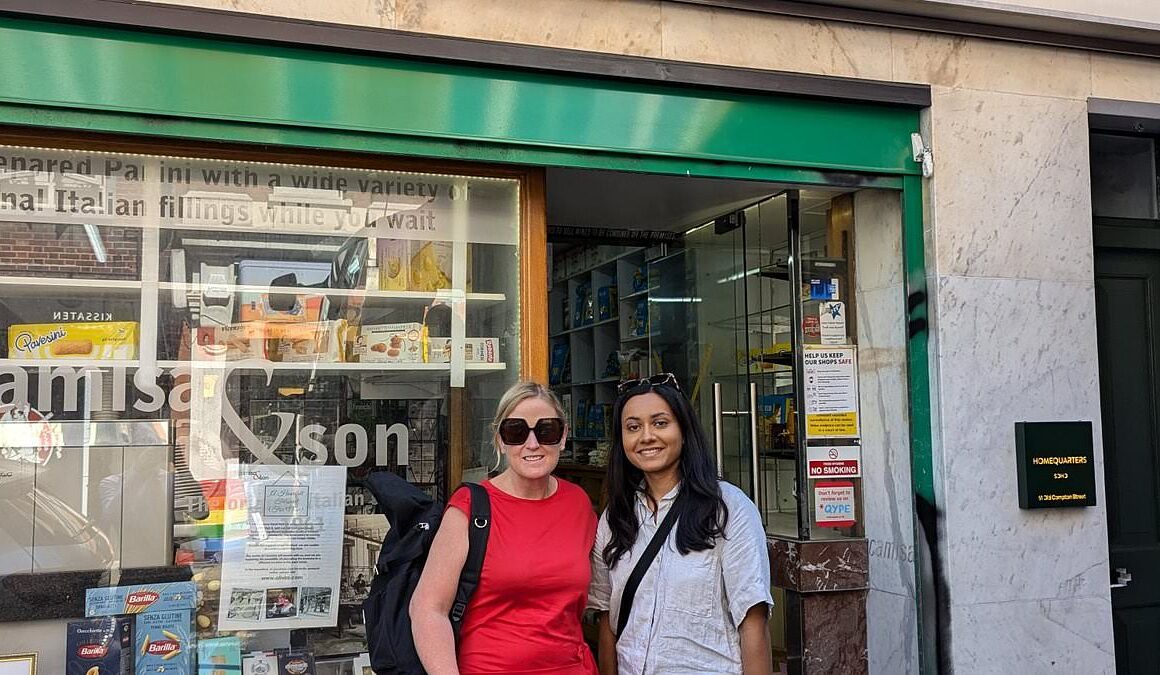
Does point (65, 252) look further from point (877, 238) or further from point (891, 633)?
point (891, 633)

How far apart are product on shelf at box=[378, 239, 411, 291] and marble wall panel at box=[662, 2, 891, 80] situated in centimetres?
146

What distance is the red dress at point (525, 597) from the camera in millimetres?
3016

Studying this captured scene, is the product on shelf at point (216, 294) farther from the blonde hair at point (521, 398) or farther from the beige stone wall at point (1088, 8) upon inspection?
the beige stone wall at point (1088, 8)

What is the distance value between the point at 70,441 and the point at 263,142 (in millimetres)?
1387

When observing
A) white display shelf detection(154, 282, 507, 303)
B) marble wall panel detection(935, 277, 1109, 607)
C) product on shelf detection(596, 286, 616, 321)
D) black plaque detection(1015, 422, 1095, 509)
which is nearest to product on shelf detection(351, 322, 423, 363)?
white display shelf detection(154, 282, 507, 303)

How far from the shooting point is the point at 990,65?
17.0 feet

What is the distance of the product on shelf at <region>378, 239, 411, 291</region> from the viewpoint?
452 centimetres

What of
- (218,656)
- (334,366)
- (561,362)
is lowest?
(218,656)

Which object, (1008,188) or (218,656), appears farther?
(1008,188)

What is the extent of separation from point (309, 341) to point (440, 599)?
180cm

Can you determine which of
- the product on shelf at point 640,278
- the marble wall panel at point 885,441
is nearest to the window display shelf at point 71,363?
the marble wall panel at point 885,441

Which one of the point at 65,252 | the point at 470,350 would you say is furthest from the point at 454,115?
the point at 65,252

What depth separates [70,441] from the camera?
4039 mm

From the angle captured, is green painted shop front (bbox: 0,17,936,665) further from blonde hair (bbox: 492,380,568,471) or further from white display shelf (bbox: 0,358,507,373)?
blonde hair (bbox: 492,380,568,471)
